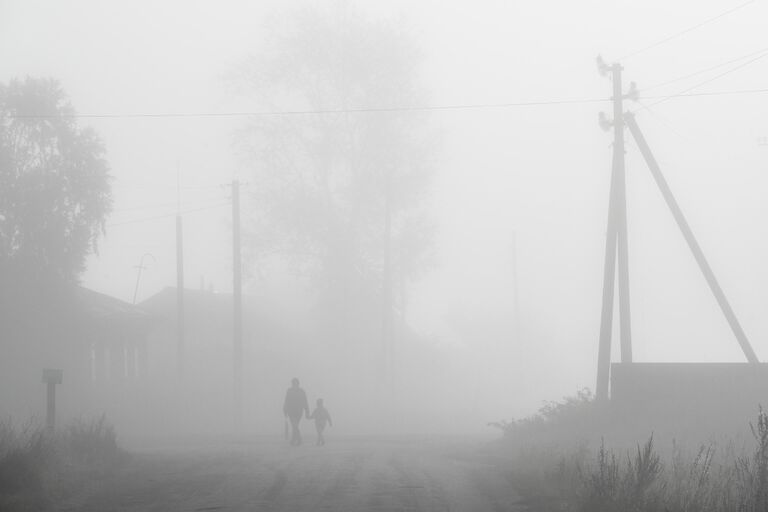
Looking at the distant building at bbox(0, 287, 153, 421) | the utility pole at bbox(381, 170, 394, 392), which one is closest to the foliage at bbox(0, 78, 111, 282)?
the distant building at bbox(0, 287, 153, 421)

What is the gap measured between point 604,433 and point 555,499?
13194 millimetres

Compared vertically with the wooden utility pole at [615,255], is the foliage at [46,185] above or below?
above

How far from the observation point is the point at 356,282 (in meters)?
57.1

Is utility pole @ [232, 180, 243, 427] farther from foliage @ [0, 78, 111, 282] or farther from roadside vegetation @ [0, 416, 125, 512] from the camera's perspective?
roadside vegetation @ [0, 416, 125, 512]

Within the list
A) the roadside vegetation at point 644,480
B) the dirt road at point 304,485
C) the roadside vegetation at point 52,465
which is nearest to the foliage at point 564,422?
the dirt road at point 304,485

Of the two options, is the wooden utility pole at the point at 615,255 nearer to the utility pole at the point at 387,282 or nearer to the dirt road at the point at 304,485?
the dirt road at the point at 304,485

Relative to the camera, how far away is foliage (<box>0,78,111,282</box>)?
150 ft

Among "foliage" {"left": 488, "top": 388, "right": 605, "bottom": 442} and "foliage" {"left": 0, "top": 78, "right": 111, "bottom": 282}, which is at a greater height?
"foliage" {"left": 0, "top": 78, "right": 111, "bottom": 282}

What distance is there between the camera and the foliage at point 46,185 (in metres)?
45.8

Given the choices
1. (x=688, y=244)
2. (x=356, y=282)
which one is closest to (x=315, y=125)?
(x=356, y=282)

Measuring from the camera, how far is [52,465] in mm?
17797

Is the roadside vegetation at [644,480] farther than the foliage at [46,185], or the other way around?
the foliage at [46,185]

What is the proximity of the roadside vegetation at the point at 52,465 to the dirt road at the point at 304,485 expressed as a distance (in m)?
0.34

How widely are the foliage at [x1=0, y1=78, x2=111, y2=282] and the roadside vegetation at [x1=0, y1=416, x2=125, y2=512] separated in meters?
24.4
